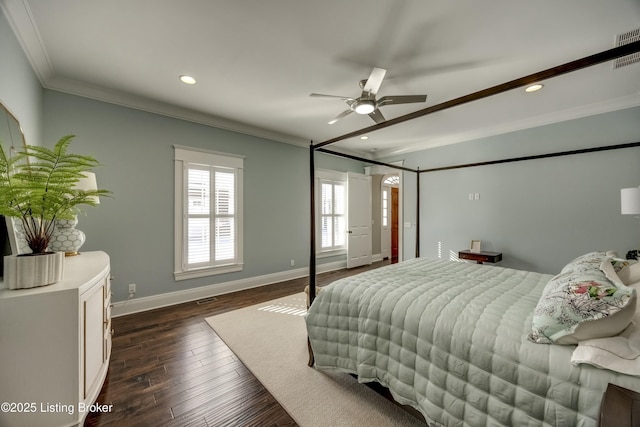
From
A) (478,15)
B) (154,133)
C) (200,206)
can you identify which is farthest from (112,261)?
(478,15)

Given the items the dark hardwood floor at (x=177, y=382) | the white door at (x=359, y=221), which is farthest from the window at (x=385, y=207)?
the dark hardwood floor at (x=177, y=382)

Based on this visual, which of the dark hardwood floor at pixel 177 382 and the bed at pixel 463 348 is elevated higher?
the bed at pixel 463 348

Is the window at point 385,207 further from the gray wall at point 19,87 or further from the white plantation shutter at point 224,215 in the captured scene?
the gray wall at point 19,87

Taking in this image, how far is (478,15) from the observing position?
1.77 meters

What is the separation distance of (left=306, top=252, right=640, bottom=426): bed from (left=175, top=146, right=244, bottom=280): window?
7.89 feet

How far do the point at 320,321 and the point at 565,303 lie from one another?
4.61 ft

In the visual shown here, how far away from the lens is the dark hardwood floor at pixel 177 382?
153 centimetres

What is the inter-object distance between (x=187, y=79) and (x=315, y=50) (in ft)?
4.92

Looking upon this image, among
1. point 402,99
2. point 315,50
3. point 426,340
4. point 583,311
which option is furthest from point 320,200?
point 583,311

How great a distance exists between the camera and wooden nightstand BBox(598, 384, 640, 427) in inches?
26.9

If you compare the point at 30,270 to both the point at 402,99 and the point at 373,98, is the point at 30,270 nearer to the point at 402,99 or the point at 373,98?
the point at 373,98

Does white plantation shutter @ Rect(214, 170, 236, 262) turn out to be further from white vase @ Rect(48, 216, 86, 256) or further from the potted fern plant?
the potted fern plant

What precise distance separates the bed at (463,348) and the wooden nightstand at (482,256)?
1.78m

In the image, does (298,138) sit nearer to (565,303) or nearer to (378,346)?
(378,346)
